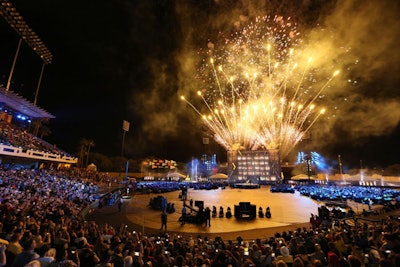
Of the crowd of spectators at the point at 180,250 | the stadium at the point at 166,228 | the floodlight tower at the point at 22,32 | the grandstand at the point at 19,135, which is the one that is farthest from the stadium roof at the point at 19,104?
the crowd of spectators at the point at 180,250

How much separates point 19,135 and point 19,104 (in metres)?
5.05

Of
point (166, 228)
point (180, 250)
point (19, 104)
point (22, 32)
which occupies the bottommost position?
point (166, 228)

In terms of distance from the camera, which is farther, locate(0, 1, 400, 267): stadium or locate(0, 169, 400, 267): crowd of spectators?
locate(0, 1, 400, 267): stadium

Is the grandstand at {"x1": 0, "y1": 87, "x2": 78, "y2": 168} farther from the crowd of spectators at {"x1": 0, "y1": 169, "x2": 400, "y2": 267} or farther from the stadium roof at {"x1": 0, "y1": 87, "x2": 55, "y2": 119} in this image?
the crowd of spectators at {"x1": 0, "y1": 169, "x2": 400, "y2": 267}

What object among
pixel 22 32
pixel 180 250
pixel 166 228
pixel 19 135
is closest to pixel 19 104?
pixel 19 135

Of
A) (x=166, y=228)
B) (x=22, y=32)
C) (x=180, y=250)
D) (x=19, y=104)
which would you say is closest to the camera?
(x=180, y=250)

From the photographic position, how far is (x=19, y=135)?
102 ft

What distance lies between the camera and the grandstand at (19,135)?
2550cm

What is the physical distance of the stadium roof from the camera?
1071 inches

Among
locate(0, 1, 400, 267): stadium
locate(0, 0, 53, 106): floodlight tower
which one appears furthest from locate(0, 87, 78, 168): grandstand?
locate(0, 0, 53, 106): floodlight tower

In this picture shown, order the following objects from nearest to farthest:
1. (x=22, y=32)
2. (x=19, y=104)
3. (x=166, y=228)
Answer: (x=166, y=228), (x=22, y=32), (x=19, y=104)

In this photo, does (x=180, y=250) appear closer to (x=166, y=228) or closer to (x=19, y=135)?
(x=166, y=228)

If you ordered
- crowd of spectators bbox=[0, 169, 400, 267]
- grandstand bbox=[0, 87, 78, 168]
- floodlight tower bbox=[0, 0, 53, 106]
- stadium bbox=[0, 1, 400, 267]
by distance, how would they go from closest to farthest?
crowd of spectators bbox=[0, 169, 400, 267]
stadium bbox=[0, 1, 400, 267]
grandstand bbox=[0, 87, 78, 168]
floodlight tower bbox=[0, 0, 53, 106]

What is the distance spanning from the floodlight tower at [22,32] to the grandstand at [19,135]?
17.2 ft
